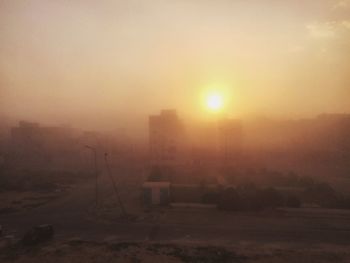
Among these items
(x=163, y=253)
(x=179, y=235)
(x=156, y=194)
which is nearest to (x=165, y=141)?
(x=156, y=194)

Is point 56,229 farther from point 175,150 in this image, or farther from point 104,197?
point 175,150

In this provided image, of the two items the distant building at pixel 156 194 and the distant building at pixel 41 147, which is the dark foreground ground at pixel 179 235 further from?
the distant building at pixel 41 147

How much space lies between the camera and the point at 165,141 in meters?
36.8

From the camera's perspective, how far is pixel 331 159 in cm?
4338

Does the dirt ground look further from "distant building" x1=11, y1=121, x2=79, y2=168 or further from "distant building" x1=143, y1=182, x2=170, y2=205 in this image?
"distant building" x1=11, y1=121, x2=79, y2=168

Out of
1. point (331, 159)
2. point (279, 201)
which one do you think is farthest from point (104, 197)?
point (331, 159)

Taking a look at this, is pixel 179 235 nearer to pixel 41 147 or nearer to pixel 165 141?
pixel 165 141

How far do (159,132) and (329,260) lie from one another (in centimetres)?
2584

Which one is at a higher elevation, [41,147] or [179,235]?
[41,147]

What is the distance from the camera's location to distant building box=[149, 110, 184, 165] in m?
36.5

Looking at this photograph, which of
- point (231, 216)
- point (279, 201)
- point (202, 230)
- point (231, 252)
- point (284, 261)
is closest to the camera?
point (284, 261)

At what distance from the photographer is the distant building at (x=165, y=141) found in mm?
36531

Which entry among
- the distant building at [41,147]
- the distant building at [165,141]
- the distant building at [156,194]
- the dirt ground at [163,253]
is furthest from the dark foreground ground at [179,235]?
the distant building at [41,147]

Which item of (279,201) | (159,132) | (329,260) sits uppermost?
(159,132)
